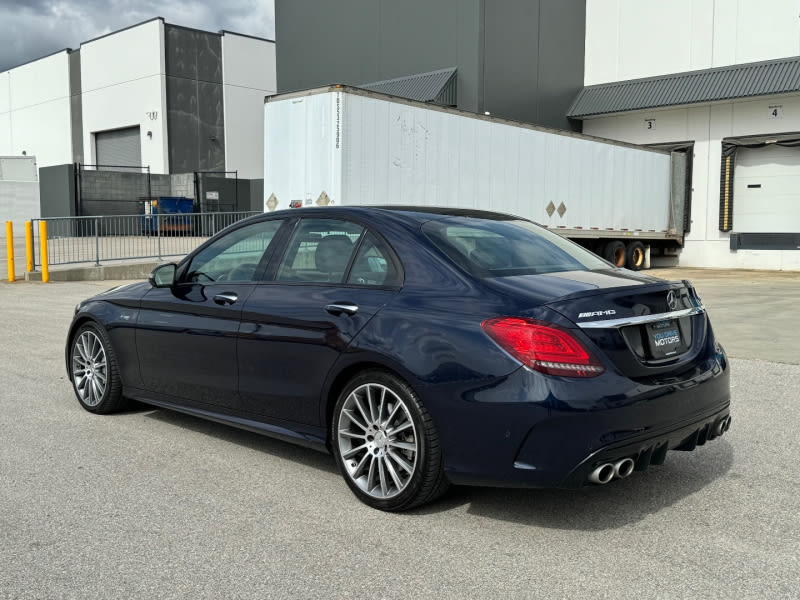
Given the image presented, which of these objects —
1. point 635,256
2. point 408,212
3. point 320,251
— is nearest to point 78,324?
point 320,251

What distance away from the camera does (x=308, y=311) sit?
4.44m

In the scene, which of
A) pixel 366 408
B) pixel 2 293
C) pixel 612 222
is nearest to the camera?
pixel 366 408

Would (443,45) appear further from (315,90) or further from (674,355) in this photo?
(674,355)

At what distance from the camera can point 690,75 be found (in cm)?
2664

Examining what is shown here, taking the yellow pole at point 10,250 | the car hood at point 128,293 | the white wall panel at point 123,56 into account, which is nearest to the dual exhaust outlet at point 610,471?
the car hood at point 128,293

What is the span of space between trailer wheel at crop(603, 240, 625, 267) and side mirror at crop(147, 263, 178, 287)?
1820 centimetres

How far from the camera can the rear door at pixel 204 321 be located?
16.1 feet

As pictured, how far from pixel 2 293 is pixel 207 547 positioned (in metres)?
14.6

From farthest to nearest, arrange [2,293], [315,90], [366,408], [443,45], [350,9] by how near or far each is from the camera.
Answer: [350,9]
[443,45]
[2,293]
[315,90]
[366,408]

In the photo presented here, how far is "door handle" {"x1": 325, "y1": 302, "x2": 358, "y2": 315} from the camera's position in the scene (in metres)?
4.23

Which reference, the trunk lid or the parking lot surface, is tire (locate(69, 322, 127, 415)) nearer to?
the parking lot surface

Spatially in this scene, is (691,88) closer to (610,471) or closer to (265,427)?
(265,427)

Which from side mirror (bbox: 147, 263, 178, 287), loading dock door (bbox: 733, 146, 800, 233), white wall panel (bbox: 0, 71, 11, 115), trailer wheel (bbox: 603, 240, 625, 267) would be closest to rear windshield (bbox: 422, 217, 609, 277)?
side mirror (bbox: 147, 263, 178, 287)

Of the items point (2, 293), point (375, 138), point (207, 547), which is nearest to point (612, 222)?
point (375, 138)
